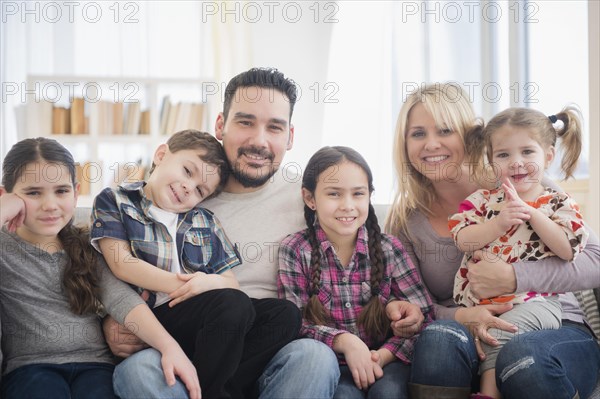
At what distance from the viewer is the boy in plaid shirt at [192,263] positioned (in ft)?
4.86

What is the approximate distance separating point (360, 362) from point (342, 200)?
0.45 metres

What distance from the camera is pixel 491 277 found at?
167cm

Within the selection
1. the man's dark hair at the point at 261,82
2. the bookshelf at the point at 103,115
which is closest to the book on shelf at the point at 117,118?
the bookshelf at the point at 103,115

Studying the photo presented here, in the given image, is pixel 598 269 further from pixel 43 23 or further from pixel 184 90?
pixel 43 23

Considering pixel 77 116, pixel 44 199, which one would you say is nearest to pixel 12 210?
pixel 44 199

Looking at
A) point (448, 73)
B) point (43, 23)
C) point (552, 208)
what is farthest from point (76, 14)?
point (552, 208)

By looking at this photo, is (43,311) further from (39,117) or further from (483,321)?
(39,117)

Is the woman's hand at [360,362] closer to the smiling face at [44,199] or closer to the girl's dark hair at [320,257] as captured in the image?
the girl's dark hair at [320,257]

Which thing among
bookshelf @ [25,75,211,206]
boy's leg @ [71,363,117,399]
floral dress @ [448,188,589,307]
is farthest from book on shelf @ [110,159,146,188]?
floral dress @ [448,188,589,307]

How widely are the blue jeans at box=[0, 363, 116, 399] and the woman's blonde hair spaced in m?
0.94

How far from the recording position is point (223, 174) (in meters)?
1.88

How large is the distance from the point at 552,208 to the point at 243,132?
0.89m

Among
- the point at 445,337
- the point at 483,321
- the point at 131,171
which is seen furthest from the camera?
the point at 131,171

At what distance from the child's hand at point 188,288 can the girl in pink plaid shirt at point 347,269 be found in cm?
25
